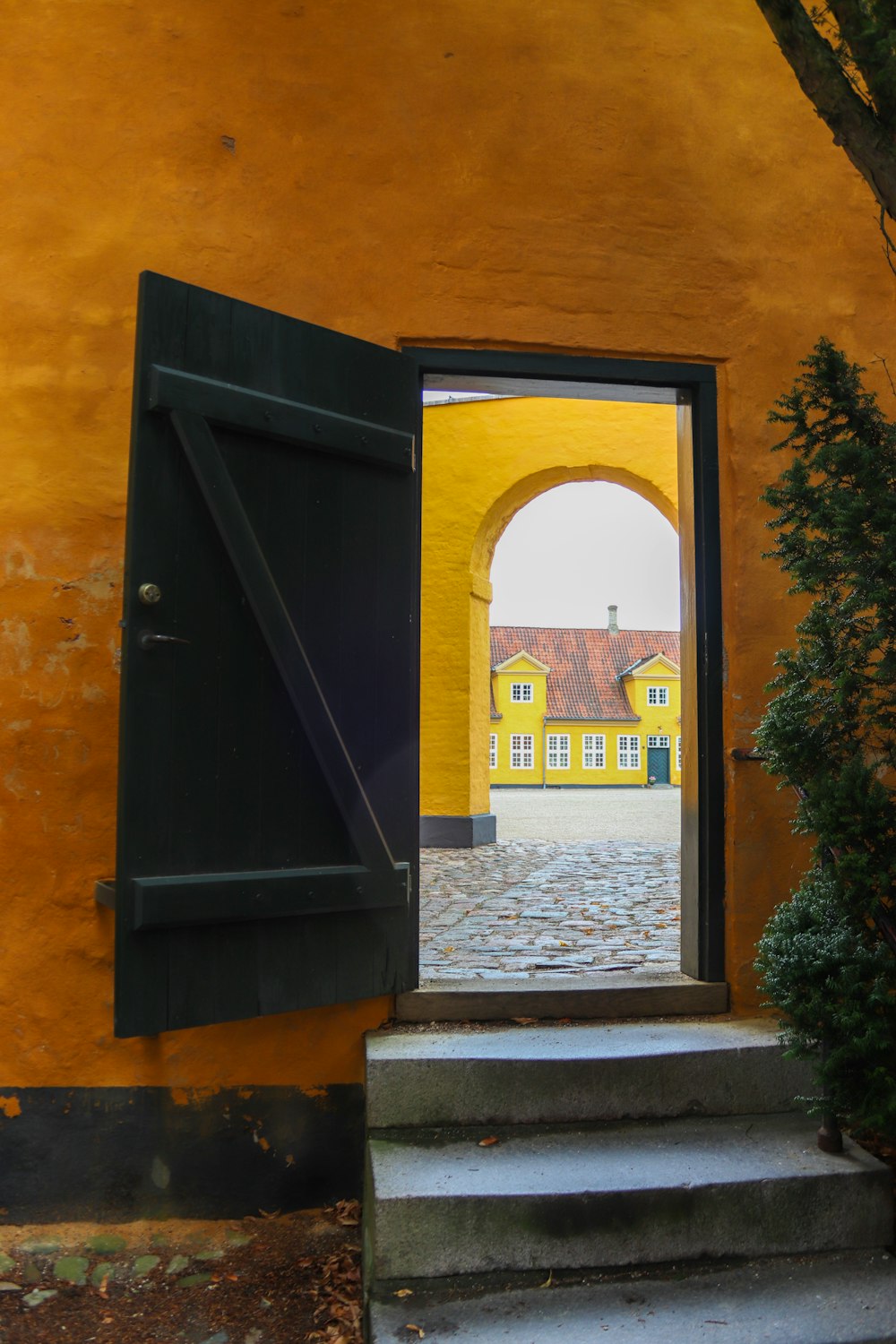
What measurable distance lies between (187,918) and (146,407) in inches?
59.0

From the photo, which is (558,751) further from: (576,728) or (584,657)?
(584,657)

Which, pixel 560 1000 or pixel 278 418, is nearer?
pixel 278 418

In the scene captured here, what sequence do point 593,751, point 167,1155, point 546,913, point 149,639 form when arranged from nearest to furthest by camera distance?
point 149,639
point 167,1155
point 546,913
point 593,751

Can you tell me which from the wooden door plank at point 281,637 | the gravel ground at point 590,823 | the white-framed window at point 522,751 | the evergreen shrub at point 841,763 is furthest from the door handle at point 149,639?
the white-framed window at point 522,751

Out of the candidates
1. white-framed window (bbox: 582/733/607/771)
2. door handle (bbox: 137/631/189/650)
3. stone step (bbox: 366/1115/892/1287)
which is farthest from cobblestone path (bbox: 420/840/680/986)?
white-framed window (bbox: 582/733/607/771)

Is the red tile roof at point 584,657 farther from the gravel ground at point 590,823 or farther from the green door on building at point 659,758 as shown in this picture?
the gravel ground at point 590,823

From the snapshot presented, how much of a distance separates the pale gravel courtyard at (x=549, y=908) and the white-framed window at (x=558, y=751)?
35.1 meters

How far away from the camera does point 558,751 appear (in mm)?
46844

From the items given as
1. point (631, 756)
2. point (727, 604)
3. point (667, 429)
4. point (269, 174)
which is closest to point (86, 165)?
point (269, 174)

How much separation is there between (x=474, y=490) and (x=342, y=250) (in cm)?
668

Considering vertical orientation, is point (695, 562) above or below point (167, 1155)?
above

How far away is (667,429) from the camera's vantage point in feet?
33.6

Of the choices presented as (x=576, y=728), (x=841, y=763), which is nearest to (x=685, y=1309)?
(x=841, y=763)

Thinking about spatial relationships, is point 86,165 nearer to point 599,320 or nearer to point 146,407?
point 146,407
